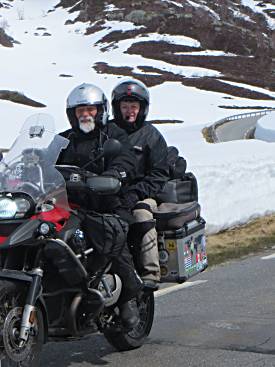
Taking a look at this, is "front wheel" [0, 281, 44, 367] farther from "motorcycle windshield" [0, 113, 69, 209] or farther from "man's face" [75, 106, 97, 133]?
"man's face" [75, 106, 97, 133]

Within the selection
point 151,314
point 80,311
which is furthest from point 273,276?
point 80,311

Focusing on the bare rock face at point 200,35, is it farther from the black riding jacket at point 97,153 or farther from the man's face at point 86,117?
the man's face at point 86,117

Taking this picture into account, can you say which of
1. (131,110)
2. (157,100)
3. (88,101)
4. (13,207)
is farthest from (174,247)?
(157,100)

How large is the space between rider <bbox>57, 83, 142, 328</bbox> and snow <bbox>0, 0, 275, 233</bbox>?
20.7 ft

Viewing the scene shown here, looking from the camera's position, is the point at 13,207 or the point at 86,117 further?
the point at 86,117

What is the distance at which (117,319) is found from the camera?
549 centimetres

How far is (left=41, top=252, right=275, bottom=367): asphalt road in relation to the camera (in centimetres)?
543

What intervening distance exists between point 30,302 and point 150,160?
211 cm

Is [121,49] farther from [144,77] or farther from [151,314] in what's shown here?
[151,314]

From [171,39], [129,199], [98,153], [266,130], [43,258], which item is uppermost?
[171,39]

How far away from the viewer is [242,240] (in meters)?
11.2

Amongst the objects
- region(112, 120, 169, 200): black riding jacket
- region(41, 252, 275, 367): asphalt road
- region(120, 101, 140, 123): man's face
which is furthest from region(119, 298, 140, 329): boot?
region(120, 101, 140, 123): man's face

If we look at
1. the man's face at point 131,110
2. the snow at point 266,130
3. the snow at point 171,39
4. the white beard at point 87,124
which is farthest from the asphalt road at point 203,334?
the snow at point 171,39

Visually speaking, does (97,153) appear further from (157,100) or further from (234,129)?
(157,100)
